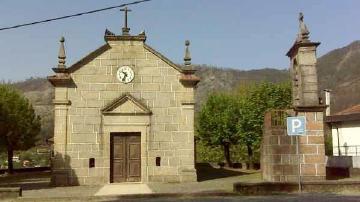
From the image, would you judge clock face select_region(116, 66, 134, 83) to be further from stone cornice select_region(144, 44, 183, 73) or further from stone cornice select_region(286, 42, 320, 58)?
stone cornice select_region(286, 42, 320, 58)

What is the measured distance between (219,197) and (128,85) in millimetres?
9862

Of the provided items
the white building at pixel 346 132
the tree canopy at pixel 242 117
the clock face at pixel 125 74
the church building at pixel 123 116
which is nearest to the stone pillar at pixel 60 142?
the church building at pixel 123 116

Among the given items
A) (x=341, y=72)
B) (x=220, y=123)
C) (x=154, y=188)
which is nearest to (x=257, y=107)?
(x=220, y=123)

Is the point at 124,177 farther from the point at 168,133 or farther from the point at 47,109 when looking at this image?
the point at 47,109

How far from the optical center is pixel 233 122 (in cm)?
4394

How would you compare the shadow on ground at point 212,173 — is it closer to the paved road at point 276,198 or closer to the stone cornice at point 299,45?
the stone cornice at point 299,45

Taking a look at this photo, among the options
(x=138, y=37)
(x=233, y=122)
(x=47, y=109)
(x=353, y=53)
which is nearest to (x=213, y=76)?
(x=353, y=53)

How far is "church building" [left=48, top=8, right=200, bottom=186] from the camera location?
23.6 m

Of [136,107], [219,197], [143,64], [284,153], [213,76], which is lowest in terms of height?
[219,197]

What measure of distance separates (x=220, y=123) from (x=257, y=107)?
3931mm

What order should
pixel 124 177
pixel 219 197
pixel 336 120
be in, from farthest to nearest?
pixel 336 120 → pixel 124 177 → pixel 219 197

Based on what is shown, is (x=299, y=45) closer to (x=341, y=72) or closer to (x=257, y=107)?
(x=257, y=107)

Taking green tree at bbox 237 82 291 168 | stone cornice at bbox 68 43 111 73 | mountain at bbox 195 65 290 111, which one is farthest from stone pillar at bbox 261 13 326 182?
mountain at bbox 195 65 290 111

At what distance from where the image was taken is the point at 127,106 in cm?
2403
